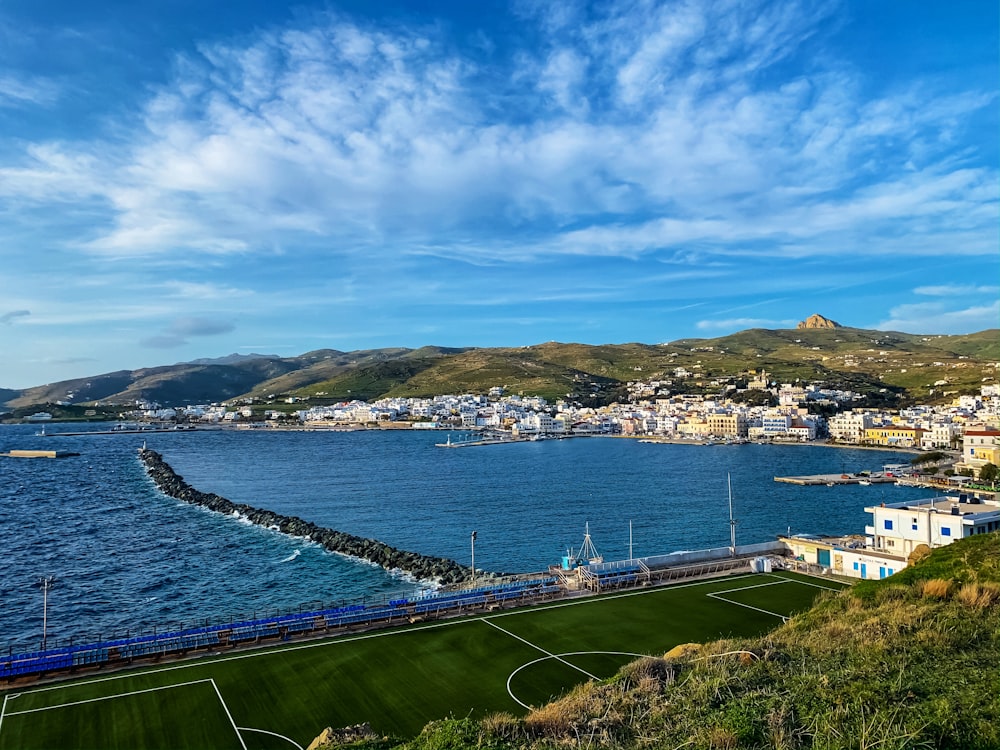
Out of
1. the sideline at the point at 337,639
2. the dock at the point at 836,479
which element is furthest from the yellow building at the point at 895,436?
the sideline at the point at 337,639

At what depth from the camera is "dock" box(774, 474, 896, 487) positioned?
59.1 meters

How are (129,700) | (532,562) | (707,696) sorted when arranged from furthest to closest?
(532,562)
(129,700)
(707,696)

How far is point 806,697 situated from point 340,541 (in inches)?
1150

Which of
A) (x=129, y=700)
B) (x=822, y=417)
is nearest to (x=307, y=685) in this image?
(x=129, y=700)

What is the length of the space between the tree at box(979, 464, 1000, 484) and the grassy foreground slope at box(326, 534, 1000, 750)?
49.2m

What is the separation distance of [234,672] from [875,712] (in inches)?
556

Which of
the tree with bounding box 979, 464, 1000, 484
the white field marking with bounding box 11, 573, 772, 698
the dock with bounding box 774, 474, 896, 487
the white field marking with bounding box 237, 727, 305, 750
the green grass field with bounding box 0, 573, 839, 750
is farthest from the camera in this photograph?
the dock with bounding box 774, 474, 896, 487

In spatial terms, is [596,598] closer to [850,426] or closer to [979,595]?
[979,595]

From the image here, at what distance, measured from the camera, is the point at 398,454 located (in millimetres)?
86750

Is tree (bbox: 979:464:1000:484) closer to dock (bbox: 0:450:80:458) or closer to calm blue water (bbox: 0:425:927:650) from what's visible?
calm blue water (bbox: 0:425:927:650)

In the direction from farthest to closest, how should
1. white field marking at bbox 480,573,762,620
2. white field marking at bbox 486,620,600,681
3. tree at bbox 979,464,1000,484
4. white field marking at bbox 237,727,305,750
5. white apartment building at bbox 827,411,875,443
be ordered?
1. white apartment building at bbox 827,411,875,443
2. tree at bbox 979,464,1000,484
3. white field marking at bbox 480,573,762,620
4. white field marking at bbox 486,620,600,681
5. white field marking at bbox 237,727,305,750

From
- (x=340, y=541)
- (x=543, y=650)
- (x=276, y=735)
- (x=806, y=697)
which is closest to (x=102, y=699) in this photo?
(x=276, y=735)

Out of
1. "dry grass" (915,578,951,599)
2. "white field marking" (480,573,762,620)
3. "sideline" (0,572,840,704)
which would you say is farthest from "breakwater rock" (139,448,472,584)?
"dry grass" (915,578,951,599)

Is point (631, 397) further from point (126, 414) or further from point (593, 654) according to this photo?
point (593, 654)
